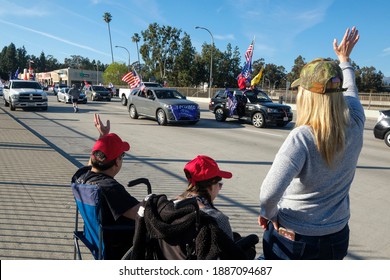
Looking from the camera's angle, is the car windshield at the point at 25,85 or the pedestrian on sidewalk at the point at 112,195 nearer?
the pedestrian on sidewalk at the point at 112,195

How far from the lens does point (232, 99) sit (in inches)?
674

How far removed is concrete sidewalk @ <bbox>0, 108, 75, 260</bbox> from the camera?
388 cm

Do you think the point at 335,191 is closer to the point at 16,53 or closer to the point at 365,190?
the point at 365,190

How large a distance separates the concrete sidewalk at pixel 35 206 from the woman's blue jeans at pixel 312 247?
252cm

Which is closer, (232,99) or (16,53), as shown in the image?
(232,99)

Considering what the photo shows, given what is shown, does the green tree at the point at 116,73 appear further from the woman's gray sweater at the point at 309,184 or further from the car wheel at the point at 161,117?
the woman's gray sweater at the point at 309,184

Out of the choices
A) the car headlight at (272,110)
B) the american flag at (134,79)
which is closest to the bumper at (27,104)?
the american flag at (134,79)

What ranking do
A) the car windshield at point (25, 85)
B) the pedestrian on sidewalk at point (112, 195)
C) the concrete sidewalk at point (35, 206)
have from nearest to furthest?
the pedestrian on sidewalk at point (112, 195) < the concrete sidewalk at point (35, 206) < the car windshield at point (25, 85)

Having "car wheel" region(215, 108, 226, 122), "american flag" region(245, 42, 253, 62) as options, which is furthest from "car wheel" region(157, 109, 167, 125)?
"american flag" region(245, 42, 253, 62)

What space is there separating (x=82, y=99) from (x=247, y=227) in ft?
91.7

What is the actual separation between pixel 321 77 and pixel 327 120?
244 mm

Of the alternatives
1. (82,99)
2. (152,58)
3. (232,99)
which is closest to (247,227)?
(232,99)

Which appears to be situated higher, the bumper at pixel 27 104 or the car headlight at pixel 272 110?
the car headlight at pixel 272 110

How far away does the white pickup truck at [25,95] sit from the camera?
2041 cm
